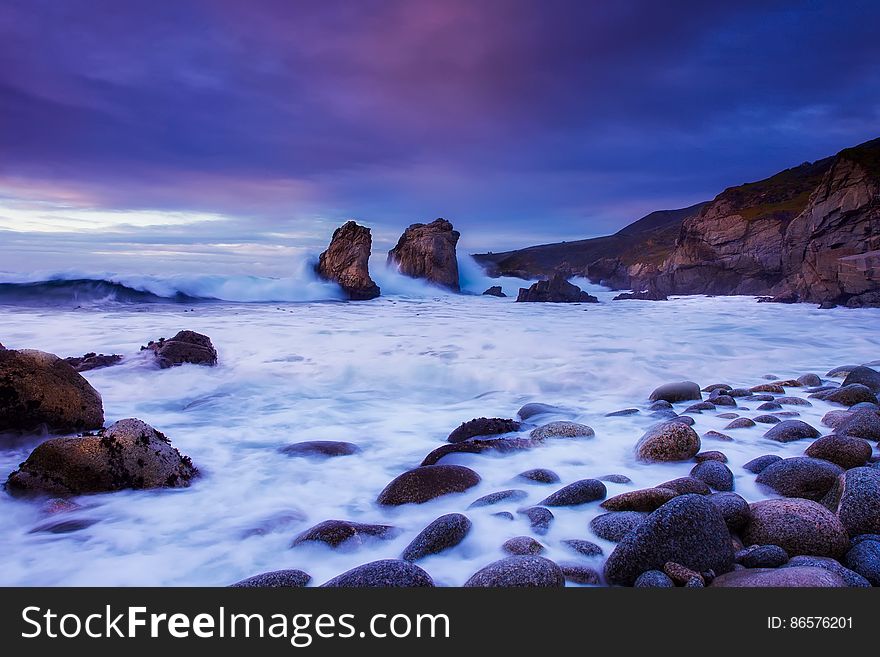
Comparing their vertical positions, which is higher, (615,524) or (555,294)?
(555,294)

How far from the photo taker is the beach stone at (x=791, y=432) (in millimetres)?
4500

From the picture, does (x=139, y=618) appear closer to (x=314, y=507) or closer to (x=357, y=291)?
A: (x=314, y=507)

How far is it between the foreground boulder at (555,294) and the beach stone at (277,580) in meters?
35.0

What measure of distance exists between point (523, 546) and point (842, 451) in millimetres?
2670

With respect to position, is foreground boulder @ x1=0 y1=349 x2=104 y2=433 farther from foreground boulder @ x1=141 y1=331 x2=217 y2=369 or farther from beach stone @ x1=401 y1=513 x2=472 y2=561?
beach stone @ x1=401 y1=513 x2=472 y2=561

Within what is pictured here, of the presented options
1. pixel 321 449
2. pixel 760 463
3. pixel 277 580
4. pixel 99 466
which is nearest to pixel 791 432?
pixel 760 463

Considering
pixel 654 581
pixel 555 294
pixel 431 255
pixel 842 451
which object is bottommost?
pixel 654 581

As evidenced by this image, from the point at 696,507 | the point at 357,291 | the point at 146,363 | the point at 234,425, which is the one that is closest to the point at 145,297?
the point at 357,291

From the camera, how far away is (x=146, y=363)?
8047mm

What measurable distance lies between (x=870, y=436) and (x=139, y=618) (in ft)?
16.9

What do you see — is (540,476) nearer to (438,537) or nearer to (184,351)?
(438,537)

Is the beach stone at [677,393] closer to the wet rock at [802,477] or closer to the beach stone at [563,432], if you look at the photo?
the beach stone at [563,432]

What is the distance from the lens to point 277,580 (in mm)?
2488

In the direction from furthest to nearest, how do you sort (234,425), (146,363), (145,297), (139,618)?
(145,297), (146,363), (234,425), (139,618)
